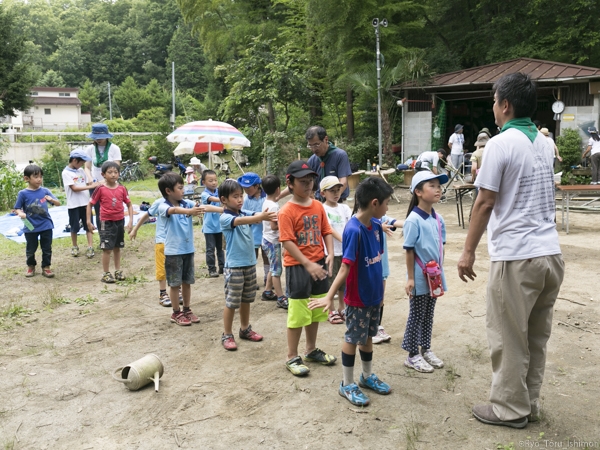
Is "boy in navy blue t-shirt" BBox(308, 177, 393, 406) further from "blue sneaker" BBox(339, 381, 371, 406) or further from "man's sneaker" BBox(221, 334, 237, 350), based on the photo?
"man's sneaker" BBox(221, 334, 237, 350)

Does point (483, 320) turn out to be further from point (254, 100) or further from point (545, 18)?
point (545, 18)

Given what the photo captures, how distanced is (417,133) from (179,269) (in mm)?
14650

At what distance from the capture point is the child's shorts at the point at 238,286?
480 centimetres

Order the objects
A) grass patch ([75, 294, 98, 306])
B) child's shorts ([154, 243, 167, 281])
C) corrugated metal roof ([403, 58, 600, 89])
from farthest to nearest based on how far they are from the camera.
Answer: corrugated metal roof ([403, 58, 600, 89]) → grass patch ([75, 294, 98, 306]) → child's shorts ([154, 243, 167, 281])

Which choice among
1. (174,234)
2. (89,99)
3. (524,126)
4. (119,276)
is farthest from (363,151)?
(89,99)

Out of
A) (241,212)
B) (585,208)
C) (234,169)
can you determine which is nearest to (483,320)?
(241,212)

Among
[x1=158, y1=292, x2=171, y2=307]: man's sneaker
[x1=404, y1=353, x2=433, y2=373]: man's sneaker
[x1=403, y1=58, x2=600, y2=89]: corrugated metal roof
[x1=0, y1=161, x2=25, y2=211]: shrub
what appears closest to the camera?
[x1=404, y1=353, x2=433, y2=373]: man's sneaker

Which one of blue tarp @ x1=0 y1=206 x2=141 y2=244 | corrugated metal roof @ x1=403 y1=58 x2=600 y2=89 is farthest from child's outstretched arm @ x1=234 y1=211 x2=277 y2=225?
corrugated metal roof @ x1=403 y1=58 x2=600 y2=89

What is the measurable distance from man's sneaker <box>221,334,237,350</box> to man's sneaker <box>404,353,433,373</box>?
59.1 inches

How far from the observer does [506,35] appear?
68.2 feet

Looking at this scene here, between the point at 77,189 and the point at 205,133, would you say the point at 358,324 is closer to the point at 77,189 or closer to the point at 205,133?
the point at 77,189

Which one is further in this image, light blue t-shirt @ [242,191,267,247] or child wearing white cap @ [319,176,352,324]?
light blue t-shirt @ [242,191,267,247]

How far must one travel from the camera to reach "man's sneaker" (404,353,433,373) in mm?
4156

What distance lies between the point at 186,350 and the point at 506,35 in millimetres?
19914
